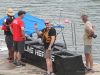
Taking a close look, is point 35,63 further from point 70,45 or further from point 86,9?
point 86,9

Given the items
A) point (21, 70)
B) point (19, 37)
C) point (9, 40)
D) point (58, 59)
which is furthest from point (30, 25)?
point (58, 59)

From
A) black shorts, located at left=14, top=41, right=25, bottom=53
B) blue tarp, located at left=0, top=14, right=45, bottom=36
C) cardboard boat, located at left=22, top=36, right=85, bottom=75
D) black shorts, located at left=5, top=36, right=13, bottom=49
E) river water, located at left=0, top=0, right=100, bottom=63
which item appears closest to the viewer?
cardboard boat, located at left=22, top=36, right=85, bottom=75

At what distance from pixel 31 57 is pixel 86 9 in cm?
1979

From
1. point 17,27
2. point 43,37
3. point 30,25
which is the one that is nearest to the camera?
point 43,37

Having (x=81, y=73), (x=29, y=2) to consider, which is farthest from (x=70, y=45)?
(x=29, y=2)

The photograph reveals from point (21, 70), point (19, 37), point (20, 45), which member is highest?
point (19, 37)

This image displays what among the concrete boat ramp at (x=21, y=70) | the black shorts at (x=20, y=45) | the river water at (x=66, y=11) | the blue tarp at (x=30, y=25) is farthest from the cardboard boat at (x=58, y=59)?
the river water at (x=66, y=11)

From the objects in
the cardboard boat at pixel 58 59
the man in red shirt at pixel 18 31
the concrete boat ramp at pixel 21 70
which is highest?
the man in red shirt at pixel 18 31

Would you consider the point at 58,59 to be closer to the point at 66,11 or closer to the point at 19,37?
the point at 19,37

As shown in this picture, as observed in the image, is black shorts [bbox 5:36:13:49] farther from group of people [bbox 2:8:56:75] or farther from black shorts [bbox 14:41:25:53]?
black shorts [bbox 14:41:25:53]

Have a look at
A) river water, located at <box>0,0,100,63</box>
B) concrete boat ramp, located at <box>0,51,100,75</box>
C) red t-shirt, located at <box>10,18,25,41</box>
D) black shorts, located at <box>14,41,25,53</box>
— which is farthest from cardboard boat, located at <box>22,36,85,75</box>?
river water, located at <box>0,0,100,63</box>

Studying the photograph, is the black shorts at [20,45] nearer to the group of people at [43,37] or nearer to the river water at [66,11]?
the group of people at [43,37]

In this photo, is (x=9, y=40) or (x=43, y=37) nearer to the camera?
(x=43, y=37)

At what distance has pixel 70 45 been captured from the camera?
1546 cm
